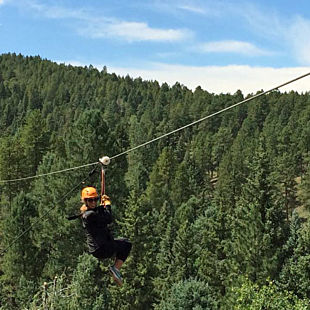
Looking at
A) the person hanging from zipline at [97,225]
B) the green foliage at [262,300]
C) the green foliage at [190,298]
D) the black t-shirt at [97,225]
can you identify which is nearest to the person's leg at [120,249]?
the person hanging from zipline at [97,225]

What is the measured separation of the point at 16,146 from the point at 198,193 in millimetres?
27644

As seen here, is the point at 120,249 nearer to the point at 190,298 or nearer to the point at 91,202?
the point at 91,202

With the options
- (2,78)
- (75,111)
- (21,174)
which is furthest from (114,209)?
(2,78)

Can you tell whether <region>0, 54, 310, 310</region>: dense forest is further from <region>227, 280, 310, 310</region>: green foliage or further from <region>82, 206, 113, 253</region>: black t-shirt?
<region>82, 206, 113, 253</region>: black t-shirt

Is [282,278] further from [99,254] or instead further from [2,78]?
[2,78]

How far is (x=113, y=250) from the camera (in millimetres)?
7414

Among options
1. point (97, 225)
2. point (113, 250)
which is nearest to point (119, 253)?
point (113, 250)

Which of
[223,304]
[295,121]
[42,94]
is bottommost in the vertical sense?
[223,304]

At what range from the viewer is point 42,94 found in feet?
501

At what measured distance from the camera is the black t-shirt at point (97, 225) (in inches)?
281

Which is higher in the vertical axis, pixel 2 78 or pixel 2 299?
pixel 2 78

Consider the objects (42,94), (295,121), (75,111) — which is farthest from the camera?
(42,94)

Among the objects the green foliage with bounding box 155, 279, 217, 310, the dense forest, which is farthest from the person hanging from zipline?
the green foliage with bounding box 155, 279, 217, 310

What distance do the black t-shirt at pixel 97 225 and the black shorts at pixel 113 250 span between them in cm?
7
